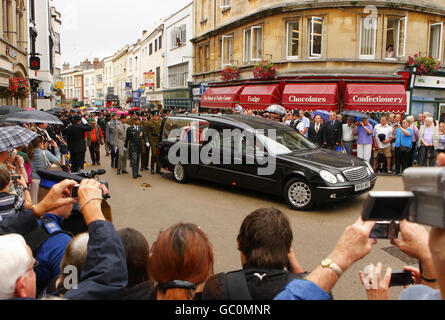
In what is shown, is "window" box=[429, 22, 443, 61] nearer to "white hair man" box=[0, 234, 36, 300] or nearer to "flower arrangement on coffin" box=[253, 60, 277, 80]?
"flower arrangement on coffin" box=[253, 60, 277, 80]

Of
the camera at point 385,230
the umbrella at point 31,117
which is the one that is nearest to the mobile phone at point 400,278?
the camera at point 385,230

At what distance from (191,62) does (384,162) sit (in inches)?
881

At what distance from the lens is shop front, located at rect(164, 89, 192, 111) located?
3309 centimetres

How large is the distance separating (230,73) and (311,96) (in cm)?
715

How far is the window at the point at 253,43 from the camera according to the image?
2239 cm

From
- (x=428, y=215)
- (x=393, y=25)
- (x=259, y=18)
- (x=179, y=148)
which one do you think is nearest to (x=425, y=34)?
(x=393, y=25)

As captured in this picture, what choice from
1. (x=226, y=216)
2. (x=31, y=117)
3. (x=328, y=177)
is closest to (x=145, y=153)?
(x=31, y=117)

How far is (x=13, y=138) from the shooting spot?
561 centimetres

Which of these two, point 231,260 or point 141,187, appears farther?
point 141,187

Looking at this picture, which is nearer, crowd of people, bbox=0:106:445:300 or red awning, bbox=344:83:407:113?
crowd of people, bbox=0:106:445:300

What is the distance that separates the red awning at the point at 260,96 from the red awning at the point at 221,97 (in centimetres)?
79

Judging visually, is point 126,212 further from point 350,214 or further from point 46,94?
point 46,94

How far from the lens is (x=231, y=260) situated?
5453 mm

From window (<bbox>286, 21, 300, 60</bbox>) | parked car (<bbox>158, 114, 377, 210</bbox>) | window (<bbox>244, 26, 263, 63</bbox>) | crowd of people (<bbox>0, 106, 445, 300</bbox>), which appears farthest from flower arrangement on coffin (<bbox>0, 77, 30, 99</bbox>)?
crowd of people (<bbox>0, 106, 445, 300</bbox>)
